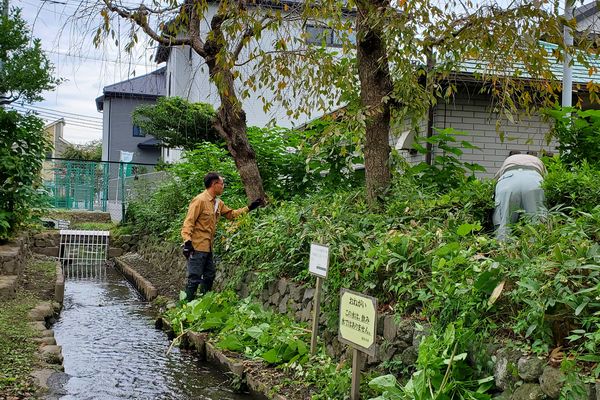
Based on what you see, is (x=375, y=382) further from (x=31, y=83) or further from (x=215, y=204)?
(x=31, y=83)

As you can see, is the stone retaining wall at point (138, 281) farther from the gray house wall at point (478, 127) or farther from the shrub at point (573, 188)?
the shrub at point (573, 188)

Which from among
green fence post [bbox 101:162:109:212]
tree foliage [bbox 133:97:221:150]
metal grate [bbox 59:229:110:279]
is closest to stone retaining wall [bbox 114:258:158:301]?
metal grate [bbox 59:229:110:279]

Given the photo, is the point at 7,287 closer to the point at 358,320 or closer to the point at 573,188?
the point at 358,320

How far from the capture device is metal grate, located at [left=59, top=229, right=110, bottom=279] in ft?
60.6

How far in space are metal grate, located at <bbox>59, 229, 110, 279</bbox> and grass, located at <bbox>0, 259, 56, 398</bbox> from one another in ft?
26.9

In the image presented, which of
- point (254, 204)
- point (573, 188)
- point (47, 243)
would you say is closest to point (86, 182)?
point (47, 243)

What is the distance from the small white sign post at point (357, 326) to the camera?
4395 millimetres

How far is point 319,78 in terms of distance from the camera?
369 inches

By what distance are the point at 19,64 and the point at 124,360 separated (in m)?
7.55

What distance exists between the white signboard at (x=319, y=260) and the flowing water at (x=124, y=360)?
1.41 meters

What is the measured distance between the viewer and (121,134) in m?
41.1

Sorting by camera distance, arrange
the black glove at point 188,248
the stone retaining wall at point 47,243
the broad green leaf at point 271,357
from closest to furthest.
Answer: the broad green leaf at point 271,357, the black glove at point 188,248, the stone retaining wall at point 47,243

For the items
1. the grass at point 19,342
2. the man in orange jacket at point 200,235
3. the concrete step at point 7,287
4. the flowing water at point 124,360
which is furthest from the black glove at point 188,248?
the concrete step at point 7,287

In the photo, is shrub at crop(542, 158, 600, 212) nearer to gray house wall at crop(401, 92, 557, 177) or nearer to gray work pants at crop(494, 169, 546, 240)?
gray work pants at crop(494, 169, 546, 240)
